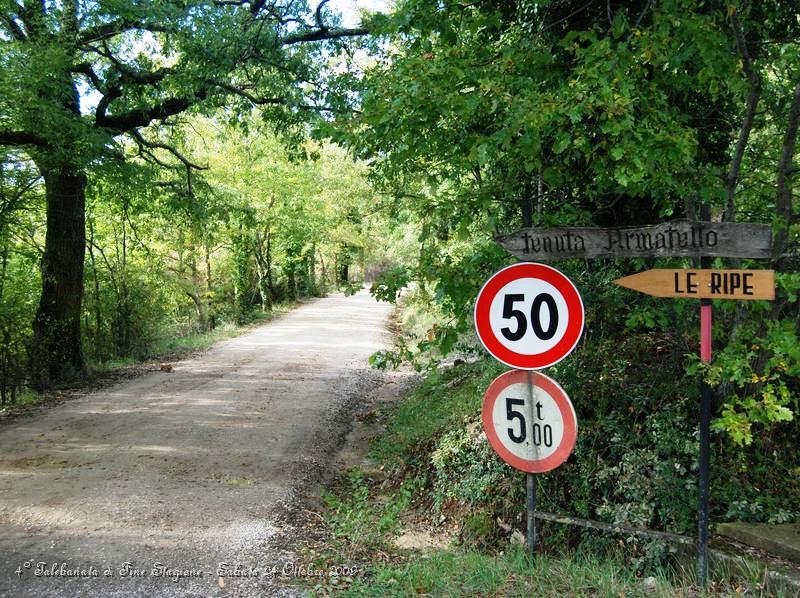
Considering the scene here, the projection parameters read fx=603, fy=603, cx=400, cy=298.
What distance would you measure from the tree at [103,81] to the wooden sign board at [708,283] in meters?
7.85

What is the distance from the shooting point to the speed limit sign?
12.8 feet

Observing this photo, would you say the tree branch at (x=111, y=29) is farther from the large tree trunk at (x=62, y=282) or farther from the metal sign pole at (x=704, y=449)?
the metal sign pole at (x=704, y=449)

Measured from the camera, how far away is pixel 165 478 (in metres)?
6.50

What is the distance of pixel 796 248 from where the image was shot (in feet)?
15.3

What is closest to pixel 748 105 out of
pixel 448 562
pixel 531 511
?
pixel 531 511

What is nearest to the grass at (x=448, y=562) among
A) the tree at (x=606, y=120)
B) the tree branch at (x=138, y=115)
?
the tree at (x=606, y=120)

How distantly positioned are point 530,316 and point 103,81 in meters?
11.0

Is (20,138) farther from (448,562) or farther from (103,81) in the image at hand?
(448,562)

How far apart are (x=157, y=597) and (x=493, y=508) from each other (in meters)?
3.04

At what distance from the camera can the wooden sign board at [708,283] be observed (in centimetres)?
357

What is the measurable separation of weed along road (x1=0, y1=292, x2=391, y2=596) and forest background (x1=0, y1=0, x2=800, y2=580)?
1.85 m

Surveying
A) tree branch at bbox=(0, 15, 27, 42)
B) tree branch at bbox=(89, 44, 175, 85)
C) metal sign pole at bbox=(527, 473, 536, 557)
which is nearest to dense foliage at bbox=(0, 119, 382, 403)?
tree branch at bbox=(89, 44, 175, 85)

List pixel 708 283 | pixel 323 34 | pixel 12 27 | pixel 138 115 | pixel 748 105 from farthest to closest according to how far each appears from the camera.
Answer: pixel 138 115
pixel 323 34
pixel 12 27
pixel 748 105
pixel 708 283

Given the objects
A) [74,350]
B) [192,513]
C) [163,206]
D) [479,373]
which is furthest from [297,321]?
[192,513]
